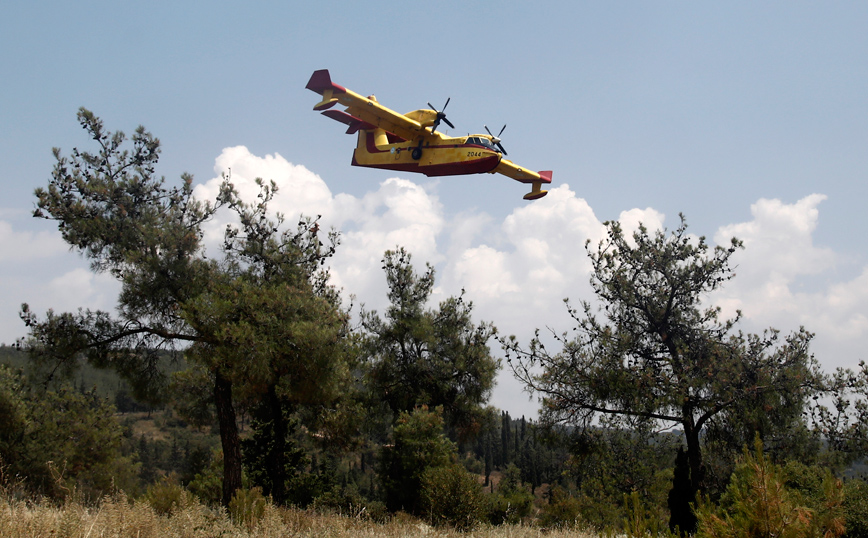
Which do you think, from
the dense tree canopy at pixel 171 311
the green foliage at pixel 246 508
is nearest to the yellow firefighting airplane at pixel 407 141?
the dense tree canopy at pixel 171 311

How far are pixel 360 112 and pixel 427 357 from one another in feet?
47.3

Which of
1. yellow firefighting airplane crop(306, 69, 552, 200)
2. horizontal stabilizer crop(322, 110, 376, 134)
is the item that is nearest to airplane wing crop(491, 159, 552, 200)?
yellow firefighting airplane crop(306, 69, 552, 200)

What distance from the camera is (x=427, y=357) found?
30.4 m

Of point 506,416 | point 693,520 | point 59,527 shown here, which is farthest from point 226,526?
point 506,416

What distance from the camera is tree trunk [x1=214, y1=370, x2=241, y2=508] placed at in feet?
54.4

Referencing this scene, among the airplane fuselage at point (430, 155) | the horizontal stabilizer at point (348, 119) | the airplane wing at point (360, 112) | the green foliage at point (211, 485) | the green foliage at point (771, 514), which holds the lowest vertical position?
the green foliage at point (211, 485)

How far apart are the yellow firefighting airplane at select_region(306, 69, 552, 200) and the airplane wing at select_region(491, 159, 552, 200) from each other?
71 millimetres

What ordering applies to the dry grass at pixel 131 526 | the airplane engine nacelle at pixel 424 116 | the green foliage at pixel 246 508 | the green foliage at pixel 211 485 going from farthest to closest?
1. the green foliage at pixel 211 485
2. the airplane engine nacelle at pixel 424 116
3. the green foliage at pixel 246 508
4. the dry grass at pixel 131 526

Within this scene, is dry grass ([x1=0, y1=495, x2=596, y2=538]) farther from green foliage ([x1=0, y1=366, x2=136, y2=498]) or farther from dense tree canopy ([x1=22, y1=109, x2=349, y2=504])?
green foliage ([x1=0, y1=366, x2=136, y2=498])

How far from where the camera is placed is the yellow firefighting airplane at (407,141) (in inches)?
788

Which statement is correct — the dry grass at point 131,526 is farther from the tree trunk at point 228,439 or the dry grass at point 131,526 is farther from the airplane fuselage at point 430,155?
the airplane fuselage at point 430,155

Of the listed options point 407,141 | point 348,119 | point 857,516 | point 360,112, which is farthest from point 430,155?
point 857,516

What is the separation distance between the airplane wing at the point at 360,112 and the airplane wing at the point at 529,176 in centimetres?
429

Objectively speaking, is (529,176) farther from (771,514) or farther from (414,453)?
(771,514)
